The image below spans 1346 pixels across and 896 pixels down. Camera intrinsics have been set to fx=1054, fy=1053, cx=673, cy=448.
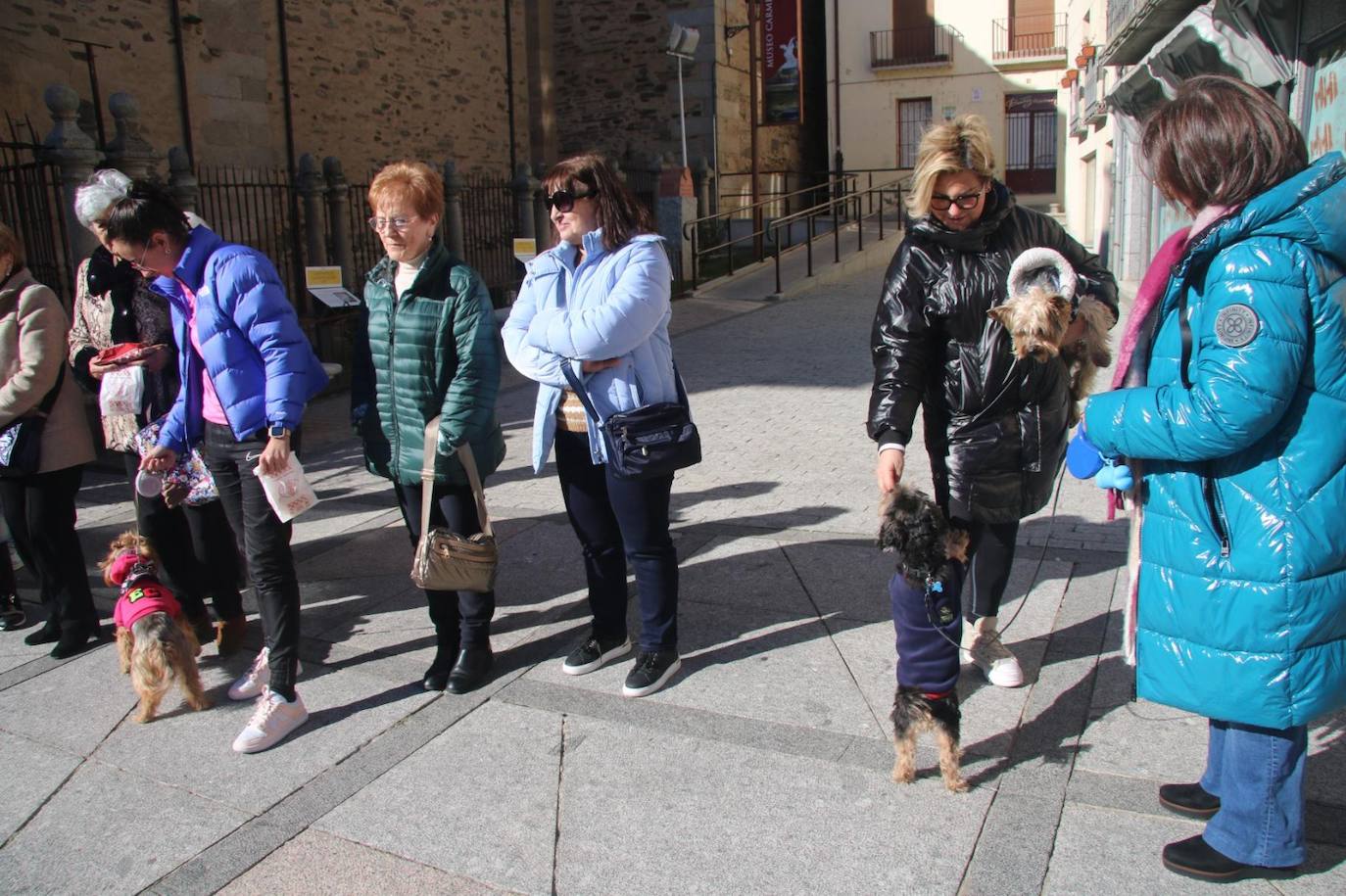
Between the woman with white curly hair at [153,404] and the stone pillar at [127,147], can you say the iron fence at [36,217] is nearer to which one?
the stone pillar at [127,147]

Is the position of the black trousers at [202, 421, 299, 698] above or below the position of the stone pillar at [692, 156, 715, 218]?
below

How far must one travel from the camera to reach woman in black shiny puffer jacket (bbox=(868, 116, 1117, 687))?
300cm

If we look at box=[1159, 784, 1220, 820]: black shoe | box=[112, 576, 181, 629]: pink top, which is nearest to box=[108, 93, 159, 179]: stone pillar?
box=[112, 576, 181, 629]: pink top

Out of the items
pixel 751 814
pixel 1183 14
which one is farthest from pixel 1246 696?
pixel 1183 14

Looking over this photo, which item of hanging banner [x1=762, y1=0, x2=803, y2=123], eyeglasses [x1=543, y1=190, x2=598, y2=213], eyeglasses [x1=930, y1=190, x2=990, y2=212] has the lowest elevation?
eyeglasses [x1=930, y1=190, x2=990, y2=212]

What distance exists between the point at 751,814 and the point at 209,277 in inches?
91.8

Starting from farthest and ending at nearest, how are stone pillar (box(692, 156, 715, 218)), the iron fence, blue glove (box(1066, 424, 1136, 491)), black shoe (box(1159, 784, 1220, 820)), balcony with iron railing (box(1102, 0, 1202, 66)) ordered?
stone pillar (box(692, 156, 715, 218))
balcony with iron railing (box(1102, 0, 1202, 66))
the iron fence
black shoe (box(1159, 784, 1220, 820))
blue glove (box(1066, 424, 1136, 491))

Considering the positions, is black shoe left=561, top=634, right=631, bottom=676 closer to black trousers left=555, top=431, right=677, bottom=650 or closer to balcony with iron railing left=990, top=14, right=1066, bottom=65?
black trousers left=555, top=431, right=677, bottom=650

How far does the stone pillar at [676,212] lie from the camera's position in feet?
51.9

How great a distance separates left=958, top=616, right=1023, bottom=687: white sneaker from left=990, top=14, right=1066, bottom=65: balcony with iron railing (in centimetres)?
2621

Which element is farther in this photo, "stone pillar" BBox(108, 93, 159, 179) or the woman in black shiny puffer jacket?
"stone pillar" BBox(108, 93, 159, 179)

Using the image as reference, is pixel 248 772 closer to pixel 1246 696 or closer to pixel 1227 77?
pixel 1246 696

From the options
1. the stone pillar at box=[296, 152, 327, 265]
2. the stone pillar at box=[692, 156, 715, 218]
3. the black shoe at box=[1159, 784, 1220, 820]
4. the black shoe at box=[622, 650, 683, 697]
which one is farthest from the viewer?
the stone pillar at box=[692, 156, 715, 218]

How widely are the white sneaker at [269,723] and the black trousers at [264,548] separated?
4 centimetres
